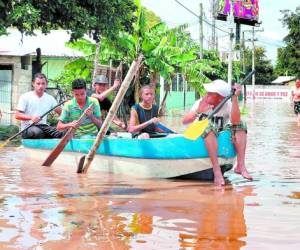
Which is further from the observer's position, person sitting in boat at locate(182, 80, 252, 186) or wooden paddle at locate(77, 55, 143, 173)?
wooden paddle at locate(77, 55, 143, 173)

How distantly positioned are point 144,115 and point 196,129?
4.33 ft

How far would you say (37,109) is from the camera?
10.0 meters

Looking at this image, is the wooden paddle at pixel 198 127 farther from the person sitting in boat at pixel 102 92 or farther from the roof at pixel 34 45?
the roof at pixel 34 45

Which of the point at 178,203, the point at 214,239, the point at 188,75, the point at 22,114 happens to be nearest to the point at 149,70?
the point at 188,75

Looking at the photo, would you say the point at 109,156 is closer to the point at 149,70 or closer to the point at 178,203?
the point at 178,203

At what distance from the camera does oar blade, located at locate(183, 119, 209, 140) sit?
742cm

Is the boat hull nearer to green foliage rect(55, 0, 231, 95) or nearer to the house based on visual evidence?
green foliage rect(55, 0, 231, 95)

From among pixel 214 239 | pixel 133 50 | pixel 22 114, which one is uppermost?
pixel 133 50

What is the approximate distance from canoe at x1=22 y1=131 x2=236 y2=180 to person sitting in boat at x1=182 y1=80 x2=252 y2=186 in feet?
0.34

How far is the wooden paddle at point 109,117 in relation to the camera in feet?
27.3

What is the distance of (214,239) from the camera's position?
4.79m

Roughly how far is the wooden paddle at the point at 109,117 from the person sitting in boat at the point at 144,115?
260mm

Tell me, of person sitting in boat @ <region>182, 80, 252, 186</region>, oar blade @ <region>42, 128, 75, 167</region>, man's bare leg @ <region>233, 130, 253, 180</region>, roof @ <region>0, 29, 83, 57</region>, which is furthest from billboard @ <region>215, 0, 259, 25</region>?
man's bare leg @ <region>233, 130, 253, 180</region>

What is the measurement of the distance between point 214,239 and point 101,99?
519 cm
